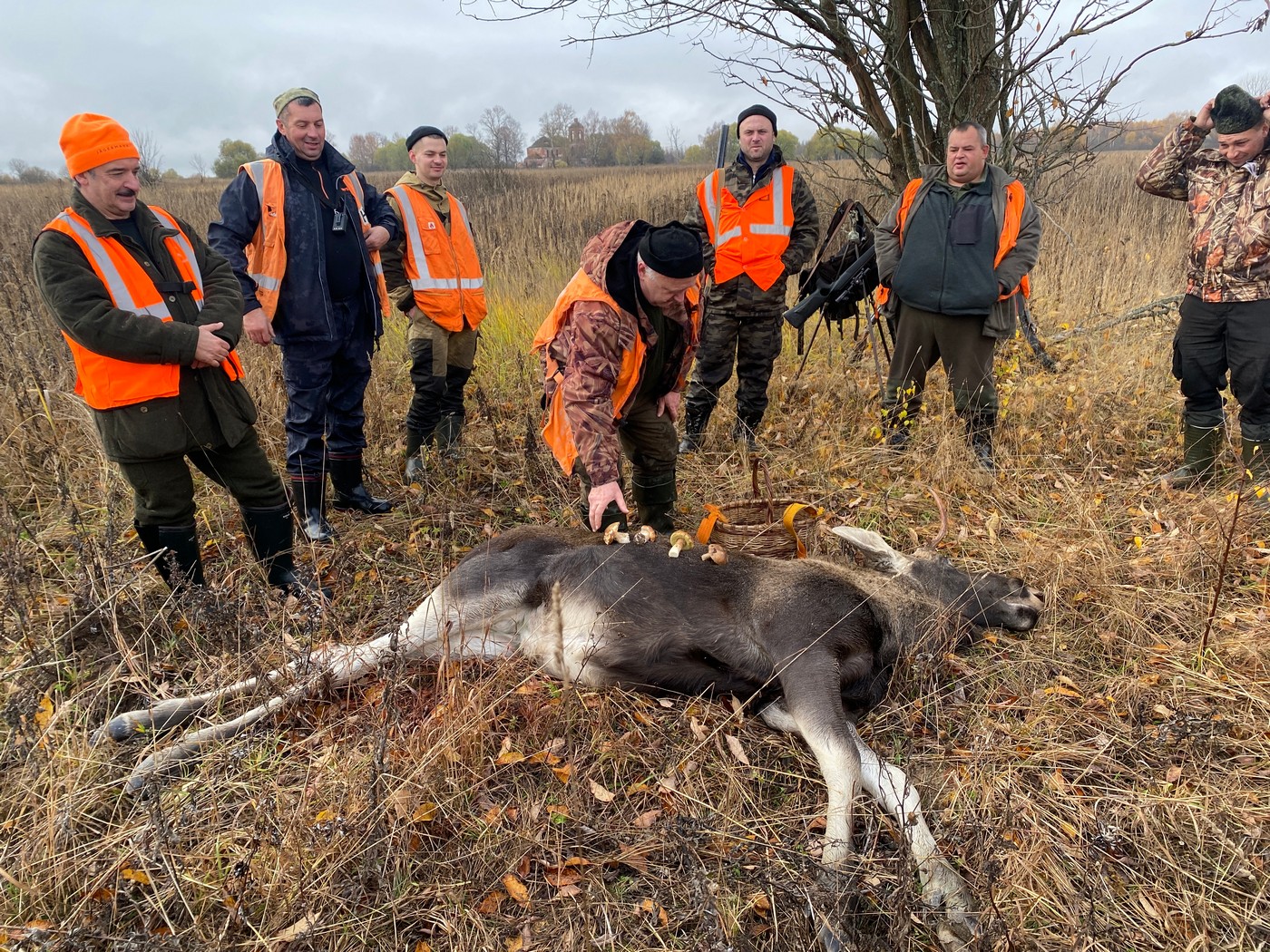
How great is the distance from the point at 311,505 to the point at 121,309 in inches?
65.3

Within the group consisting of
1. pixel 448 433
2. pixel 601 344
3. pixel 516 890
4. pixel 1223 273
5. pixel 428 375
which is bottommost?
pixel 516 890

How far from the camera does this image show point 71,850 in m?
2.25

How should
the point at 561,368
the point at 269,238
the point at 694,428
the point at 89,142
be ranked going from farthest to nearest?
the point at 694,428 < the point at 269,238 < the point at 561,368 < the point at 89,142

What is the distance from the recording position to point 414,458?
532 cm

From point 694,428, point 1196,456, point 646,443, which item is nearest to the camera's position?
point 646,443

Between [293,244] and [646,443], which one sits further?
[646,443]

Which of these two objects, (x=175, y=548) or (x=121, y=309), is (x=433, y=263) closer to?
(x=121, y=309)

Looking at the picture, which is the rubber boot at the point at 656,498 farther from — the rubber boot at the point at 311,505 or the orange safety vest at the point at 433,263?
the orange safety vest at the point at 433,263

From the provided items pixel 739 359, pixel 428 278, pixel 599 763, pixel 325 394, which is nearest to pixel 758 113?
pixel 739 359

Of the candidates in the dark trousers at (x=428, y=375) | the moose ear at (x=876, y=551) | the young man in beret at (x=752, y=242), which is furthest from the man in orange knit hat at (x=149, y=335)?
the young man in beret at (x=752, y=242)

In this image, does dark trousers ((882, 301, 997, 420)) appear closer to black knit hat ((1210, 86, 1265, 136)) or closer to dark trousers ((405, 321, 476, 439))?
black knit hat ((1210, 86, 1265, 136))

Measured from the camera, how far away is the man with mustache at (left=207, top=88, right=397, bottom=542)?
13.5 ft

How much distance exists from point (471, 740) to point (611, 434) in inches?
58.1

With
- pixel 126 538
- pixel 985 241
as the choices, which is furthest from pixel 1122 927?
pixel 126 538
